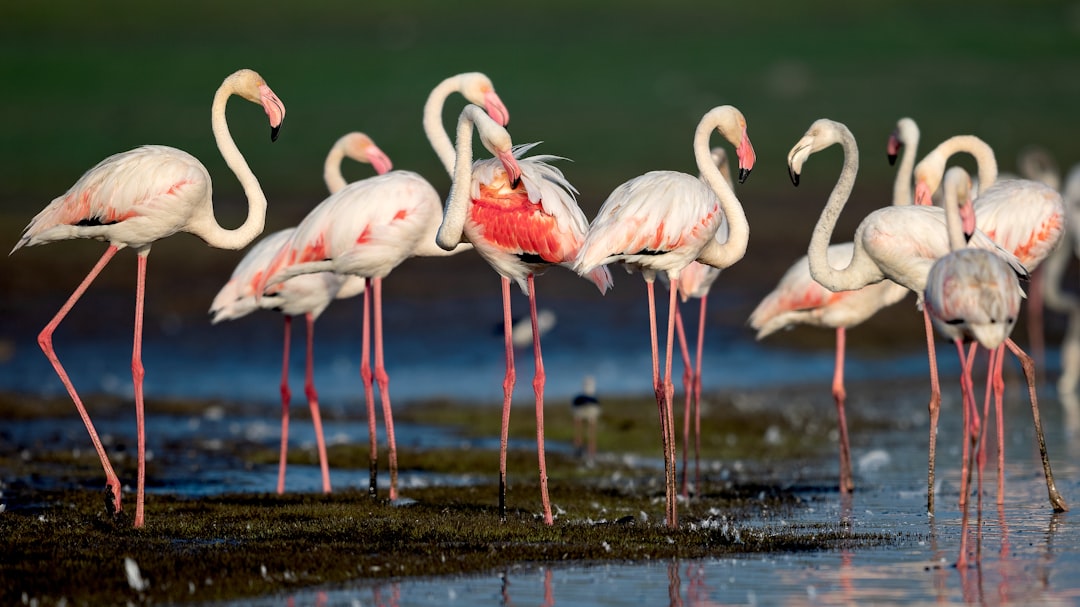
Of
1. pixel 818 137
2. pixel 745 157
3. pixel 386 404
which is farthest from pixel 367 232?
pixel 818 137

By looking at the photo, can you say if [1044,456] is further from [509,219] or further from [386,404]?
[386,404]

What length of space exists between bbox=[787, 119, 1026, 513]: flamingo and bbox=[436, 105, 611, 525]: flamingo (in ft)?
5.02

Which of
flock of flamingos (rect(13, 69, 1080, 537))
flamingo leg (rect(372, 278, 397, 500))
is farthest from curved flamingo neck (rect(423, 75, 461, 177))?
flamingo leg (rect(372, 278, 397, 500))

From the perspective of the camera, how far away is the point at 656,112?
47.3m

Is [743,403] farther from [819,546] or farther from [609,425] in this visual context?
[819,546]

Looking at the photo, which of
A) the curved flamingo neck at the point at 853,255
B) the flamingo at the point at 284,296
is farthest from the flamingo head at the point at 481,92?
the curved flamingo neck at the point at 853,255

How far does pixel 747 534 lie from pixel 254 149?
3361 cm

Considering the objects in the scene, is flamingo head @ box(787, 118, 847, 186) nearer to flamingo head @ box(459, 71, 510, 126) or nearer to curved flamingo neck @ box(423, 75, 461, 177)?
flamingo head @ box(459, 71, 510, 126)

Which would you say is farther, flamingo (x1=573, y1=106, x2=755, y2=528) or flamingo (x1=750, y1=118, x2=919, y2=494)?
flamingo (x1=750, y1=118, x2=919, y2=494)

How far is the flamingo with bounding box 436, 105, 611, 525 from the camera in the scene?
913 centimetres

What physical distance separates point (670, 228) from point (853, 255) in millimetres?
1646

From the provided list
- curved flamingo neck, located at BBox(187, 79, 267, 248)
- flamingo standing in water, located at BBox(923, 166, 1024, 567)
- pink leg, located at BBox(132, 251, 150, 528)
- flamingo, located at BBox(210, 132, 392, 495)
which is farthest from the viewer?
flamingo, located at BBox(210, 132, 392, 495)

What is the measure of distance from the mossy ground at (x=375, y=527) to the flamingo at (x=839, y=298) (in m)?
1.23

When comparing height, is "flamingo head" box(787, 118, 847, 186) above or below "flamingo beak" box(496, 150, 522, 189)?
above
